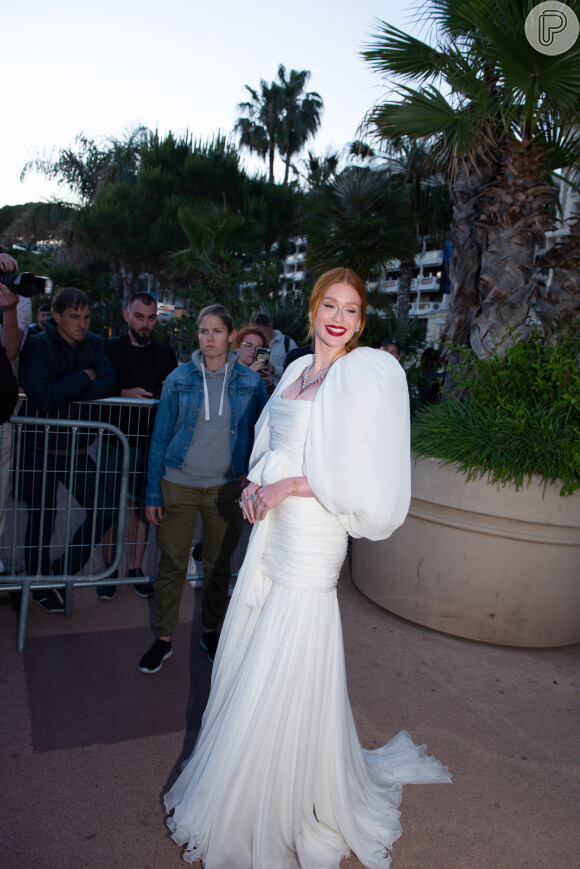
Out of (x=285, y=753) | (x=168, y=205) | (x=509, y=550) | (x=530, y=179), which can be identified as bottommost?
(x=285, y=753)

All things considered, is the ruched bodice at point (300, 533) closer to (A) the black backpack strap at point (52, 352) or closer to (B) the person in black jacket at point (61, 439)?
(B) the person in black jacket at point (61, 439)

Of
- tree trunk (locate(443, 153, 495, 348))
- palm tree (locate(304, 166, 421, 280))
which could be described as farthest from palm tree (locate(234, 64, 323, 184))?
tree trunk (locate(443, 153, 495, 348))

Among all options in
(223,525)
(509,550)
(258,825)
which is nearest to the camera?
(258,825)

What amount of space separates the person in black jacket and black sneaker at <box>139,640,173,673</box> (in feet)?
2.86

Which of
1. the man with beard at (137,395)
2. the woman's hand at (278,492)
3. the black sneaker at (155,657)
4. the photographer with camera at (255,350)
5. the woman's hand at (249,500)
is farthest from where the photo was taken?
the photographer with camera at (255,350)

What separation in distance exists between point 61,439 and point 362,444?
2647 mm

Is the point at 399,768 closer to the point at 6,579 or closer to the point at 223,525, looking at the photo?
the point at 223,525

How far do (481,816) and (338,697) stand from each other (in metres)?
0.86

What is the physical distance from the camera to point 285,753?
2236 mm

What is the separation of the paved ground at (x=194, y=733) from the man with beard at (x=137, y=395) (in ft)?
1.39

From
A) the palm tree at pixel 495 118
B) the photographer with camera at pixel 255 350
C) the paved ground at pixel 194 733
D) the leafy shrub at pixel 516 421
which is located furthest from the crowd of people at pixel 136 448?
the palm tree at pixel 495 118

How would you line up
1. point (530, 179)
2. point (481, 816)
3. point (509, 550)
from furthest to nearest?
point (530, 179) < point (509, 550) < point (481, 816)

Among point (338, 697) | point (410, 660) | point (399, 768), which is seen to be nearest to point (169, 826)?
point (338, 697)

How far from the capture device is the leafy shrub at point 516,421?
13.1 ft
